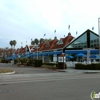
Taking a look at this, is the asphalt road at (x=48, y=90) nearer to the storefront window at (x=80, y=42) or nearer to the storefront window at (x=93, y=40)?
the storefront window at (x=93, y=40)

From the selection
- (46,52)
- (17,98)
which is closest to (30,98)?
(17,98)

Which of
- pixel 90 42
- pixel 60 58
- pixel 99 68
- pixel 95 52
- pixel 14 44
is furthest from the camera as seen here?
pixel 14 44

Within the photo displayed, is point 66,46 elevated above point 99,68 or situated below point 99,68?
above


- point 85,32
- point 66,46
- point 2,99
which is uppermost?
point 85,32

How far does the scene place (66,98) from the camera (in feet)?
30.0

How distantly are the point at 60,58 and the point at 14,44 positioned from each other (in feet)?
322

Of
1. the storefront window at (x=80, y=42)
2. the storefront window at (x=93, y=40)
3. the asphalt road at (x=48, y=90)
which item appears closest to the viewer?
the asphalt road at (x=48, y=90)

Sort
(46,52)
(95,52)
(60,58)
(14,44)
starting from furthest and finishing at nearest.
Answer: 1. (14,44)
2. (46,52)
3. (95,52)
4. (60,58)

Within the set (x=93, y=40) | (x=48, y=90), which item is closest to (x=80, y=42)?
(x=93, y=40)

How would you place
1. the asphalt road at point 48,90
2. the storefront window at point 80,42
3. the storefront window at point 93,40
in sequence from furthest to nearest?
the storefront window at point 80,42, the storefront window at point 93,40, the asphalt road at point 48,90

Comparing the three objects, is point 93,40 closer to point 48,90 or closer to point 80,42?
point 80,42

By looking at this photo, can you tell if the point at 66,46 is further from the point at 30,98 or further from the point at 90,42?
the point at 30,98

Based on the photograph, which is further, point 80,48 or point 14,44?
point 14,44

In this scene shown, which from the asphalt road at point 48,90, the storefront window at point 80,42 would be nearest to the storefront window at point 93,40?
the storefront window at point 80,42
